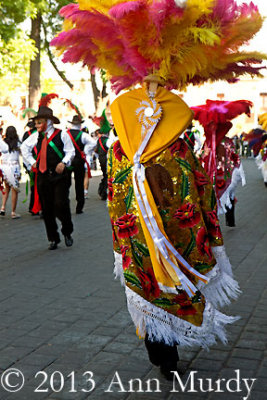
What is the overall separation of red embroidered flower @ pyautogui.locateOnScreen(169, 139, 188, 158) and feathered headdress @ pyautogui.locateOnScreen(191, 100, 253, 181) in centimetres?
446

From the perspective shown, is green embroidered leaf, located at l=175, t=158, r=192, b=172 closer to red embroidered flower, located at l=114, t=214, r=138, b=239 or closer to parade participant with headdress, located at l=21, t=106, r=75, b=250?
red embroidered flower, located at l=114, t=214, r=138, b=239

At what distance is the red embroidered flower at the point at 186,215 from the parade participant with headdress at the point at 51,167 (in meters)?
4.57

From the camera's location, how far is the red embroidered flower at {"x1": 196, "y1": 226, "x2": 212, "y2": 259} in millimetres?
4203

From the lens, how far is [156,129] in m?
4.13

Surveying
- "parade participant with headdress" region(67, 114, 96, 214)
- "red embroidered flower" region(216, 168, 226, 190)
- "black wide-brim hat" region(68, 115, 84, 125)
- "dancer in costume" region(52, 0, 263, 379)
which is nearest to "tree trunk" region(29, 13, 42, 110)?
"black wide-brim hat" region(68, 115, 84, 125)

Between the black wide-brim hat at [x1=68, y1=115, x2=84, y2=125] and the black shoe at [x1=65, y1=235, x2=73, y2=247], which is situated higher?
the black wide-brim hat at [x1=68, y1=115, x2=84, y2=125]

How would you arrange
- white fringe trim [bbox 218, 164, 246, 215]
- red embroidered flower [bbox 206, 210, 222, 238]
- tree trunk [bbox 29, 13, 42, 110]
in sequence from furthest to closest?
tree trunk [bbox 29, 13, 42, 110]
white fringe trim [bbox 218, 164, 246, 215]
red embroidered flower [bbox 206, 210, 222, 238]

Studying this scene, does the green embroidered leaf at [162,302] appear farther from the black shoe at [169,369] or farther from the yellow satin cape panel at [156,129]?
the black shoe at [169,369]

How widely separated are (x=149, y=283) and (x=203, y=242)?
46 cm

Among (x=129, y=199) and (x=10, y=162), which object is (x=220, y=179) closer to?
(x=10, y=162)

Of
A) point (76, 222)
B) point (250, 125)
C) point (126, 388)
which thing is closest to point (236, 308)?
point (126, 388)

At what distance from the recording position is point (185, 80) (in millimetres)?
4430

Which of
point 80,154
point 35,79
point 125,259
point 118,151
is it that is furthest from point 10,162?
point 35,79

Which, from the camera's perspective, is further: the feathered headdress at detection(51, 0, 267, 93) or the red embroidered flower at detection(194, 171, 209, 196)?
the red embroidered flower at detection(194, 171, 209, 196)
